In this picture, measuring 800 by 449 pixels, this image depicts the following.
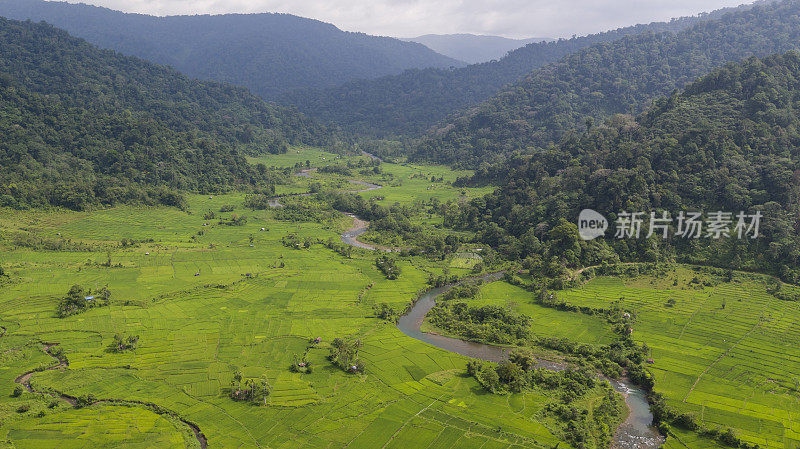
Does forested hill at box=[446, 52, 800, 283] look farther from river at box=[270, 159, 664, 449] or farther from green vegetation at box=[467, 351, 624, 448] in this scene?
green vegetation at box=[467, 351, 624, 448]

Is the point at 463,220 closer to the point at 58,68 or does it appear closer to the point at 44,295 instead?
the point at 44,295

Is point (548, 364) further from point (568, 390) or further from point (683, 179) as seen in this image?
point (683, 179)

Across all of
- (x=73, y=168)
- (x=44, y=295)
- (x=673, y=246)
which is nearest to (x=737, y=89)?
(x=673, y=246)

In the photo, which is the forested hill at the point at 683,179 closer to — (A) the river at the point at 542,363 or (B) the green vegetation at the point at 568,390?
(A) the river at the point at 542,363

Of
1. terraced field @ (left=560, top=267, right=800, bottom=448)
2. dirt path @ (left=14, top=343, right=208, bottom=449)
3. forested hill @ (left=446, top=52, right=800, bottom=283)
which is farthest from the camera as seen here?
forested hill @ (left=446, top=52, right=800, bottom=283)

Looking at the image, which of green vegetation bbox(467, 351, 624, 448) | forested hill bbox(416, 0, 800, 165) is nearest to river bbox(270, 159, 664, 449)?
green vegetation bbox(467, 351, 624, 448)

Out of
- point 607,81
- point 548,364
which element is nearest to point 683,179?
point 548,364
